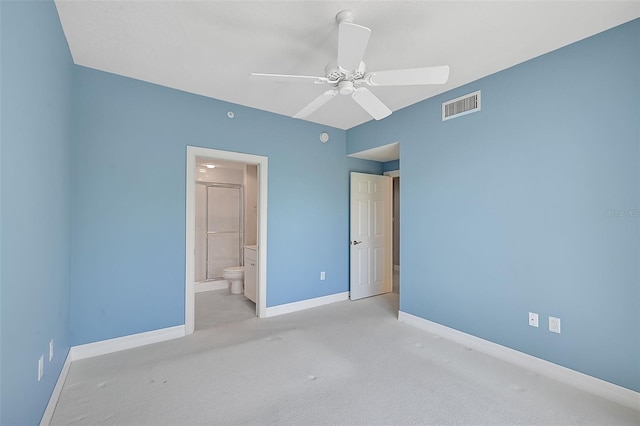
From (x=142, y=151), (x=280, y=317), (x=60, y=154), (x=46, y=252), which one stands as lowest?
(x=280, y=317)

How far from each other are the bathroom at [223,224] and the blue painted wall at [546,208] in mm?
3177

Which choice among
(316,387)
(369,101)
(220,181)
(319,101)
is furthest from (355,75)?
(220,181)

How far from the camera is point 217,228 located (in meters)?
5.58

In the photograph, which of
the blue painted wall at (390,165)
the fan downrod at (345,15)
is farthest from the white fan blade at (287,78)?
the blue painted wall at (390,165)

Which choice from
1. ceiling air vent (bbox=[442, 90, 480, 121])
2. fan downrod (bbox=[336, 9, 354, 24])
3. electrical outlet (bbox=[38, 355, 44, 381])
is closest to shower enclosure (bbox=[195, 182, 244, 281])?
electrical outlet (bbox=[38, 355, 44, 381])

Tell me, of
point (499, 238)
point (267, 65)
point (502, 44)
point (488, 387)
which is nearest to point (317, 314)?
point (488, 387)

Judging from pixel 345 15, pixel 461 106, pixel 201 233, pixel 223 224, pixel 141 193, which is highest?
pixel 345 15

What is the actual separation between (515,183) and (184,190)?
128 inches

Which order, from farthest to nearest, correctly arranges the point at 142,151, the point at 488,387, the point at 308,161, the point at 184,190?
the point at 308,161 → the point at 184,190 → the point at 142,151 → the point at 488,387

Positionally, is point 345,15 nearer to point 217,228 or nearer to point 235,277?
point 235,277

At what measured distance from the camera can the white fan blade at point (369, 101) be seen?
210cm

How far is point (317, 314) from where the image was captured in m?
3.79

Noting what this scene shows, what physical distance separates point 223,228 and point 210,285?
1105 millimetres

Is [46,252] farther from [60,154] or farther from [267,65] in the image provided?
[267,65]
